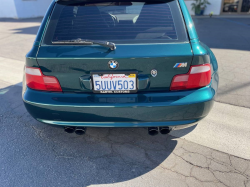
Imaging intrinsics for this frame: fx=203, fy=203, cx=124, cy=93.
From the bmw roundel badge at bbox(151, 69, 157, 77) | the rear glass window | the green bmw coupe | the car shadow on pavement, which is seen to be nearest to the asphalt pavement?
the car shadow on pavement

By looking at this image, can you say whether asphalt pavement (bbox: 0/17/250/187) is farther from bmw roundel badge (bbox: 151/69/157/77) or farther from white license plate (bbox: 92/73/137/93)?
bmw roundel badge (bbox: 151/69/157/77)

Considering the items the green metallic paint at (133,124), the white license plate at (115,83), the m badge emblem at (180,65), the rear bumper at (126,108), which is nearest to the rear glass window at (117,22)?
the m badge emblem at (180,65)

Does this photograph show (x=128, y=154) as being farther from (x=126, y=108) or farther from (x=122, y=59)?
(x=122, y=59)

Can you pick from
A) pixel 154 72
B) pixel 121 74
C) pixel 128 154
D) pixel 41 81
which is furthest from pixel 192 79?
pixel 41 81

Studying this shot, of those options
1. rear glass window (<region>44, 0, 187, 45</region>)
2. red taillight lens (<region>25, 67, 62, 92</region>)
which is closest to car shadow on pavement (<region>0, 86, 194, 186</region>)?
red taillight lens (<region>25, 67, 62, 92</region>)

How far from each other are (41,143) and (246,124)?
275cm

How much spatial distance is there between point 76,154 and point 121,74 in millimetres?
1118

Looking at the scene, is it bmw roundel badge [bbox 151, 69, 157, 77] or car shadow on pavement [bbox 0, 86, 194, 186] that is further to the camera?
car shadow on pavement [bbox 0, 86, 194, 186]

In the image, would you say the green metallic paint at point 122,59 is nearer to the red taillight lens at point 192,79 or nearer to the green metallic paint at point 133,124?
the red taillight lens at point 192,79

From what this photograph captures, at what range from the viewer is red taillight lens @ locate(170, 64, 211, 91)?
6.28ft

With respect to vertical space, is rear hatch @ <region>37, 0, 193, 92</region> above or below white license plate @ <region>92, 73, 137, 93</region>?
above

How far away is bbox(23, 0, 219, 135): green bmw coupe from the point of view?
186 cm

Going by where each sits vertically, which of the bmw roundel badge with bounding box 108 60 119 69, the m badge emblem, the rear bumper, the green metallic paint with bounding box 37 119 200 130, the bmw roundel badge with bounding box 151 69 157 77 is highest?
the bmw roundel badge with bounding box 108 60 119 69

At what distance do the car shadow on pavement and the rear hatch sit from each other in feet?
2.67
